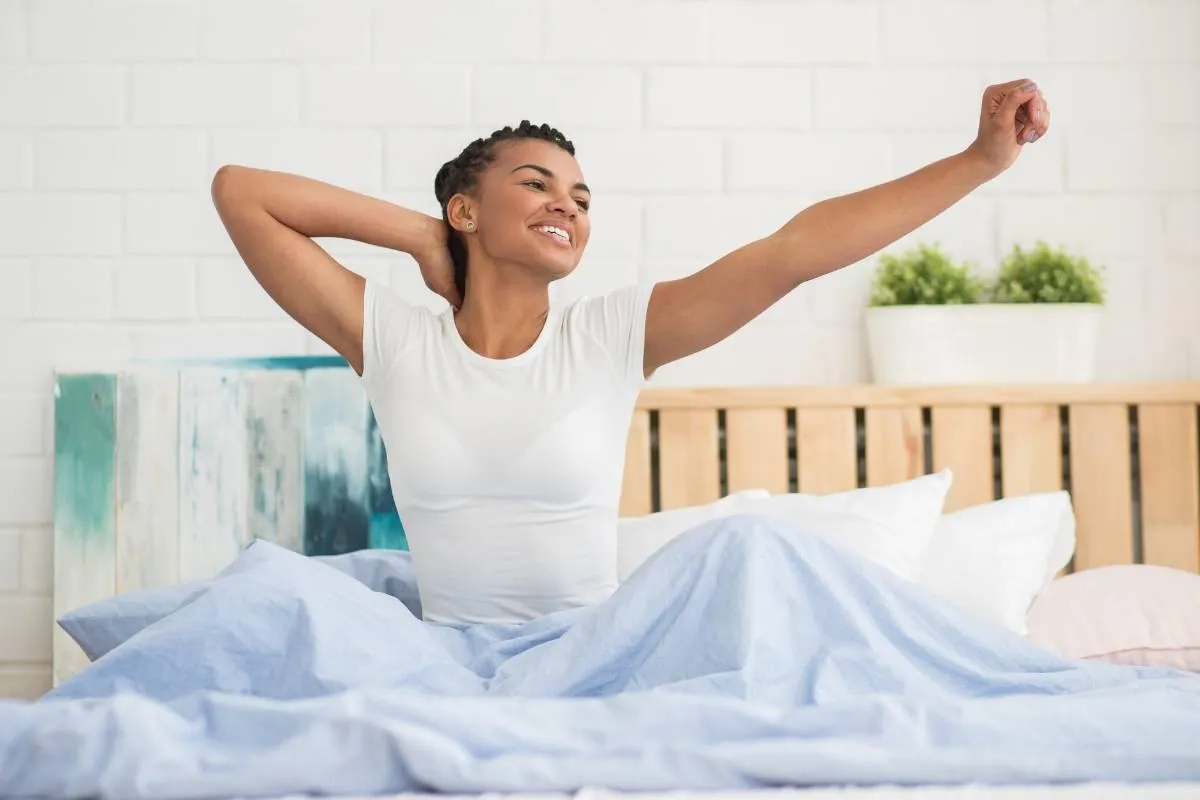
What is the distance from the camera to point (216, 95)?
9.16 ft

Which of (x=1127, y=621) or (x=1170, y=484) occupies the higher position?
(x=1170, y=484)

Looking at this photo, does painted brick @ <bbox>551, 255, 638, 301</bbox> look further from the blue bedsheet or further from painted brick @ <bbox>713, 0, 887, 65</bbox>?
the blue bedsheet

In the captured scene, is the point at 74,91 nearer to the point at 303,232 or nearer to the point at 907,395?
the point at 303,232

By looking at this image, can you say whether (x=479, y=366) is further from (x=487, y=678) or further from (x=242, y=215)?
(x=487, y=678)

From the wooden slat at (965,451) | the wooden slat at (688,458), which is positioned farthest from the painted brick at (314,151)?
the wooden slat at (965,451)

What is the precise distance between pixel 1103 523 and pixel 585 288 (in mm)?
1103

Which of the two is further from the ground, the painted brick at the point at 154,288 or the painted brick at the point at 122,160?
the painted brick at the point at 122,160

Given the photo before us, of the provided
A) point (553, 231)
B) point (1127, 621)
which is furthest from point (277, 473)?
point (1127, 621)

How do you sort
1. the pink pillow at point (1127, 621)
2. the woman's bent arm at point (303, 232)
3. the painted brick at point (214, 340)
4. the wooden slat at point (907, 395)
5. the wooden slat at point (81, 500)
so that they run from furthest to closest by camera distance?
1. the painted brick at point (214, 340)
2. the wooden slat at point (81, 500)
3. the wooden slat at point (907, 395)
4. the pink pillow at point (1127, 621)
5. the woman's bent arm at point (303, 232)

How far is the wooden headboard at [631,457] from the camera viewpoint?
101 inches

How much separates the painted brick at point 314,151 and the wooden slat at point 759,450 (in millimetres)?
899

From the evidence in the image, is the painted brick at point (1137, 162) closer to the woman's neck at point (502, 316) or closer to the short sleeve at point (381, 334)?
the woman's neck at point (502, 316)

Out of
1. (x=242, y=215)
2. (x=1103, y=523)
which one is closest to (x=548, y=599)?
(x=242, y=215)

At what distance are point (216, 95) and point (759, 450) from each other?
4.33 feet
